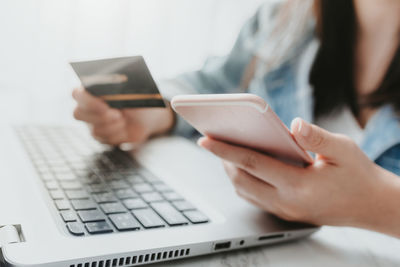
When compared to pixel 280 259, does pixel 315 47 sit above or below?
above

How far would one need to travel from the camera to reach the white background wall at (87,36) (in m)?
1.15

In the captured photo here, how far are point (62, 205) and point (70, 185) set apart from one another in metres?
0.07

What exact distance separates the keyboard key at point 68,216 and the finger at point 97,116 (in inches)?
11.5

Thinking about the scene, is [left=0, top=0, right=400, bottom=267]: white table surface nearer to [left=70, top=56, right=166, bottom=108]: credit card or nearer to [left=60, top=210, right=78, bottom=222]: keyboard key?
[left=70, top=56, right=166, bottom=108]: credit card

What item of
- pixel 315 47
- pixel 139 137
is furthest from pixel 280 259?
pixel 315 47

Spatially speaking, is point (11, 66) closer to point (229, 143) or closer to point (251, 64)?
point (251, 64)

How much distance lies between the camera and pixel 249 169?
403mm

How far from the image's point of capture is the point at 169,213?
1.29 feet

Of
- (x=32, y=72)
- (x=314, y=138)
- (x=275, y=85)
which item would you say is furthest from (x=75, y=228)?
(x=32, y=72)

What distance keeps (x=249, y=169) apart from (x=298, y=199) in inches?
2.4

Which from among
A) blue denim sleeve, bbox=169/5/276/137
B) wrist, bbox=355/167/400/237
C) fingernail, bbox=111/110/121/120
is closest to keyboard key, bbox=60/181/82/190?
fingernail, bbox=111/110/121/120

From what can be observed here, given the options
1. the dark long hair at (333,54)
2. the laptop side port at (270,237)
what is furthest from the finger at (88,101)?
the dark long hair at (333,54)

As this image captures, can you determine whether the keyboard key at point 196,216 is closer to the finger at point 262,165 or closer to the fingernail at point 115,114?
the finger at point 262,165

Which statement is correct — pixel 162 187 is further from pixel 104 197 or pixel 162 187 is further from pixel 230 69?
pixel 230 69
